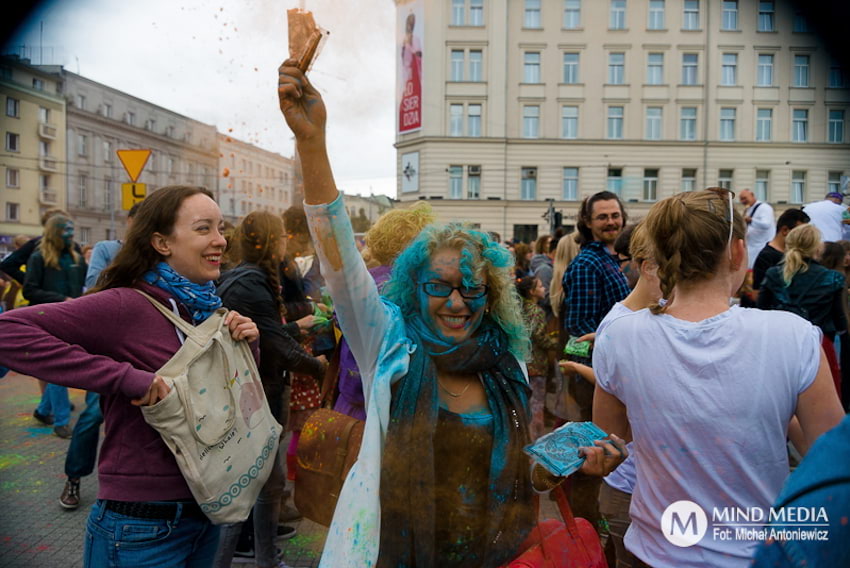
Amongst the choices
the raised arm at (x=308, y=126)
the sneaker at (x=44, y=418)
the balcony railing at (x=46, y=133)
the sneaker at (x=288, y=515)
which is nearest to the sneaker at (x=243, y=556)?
the sneaker at (x=288, y=515)

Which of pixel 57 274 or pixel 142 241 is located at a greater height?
pixel 142 241

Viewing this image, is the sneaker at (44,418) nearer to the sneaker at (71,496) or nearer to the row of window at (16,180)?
the sneaker at (71,496)

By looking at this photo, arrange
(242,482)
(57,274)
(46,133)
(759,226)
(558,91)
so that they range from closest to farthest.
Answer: (242,482)
(57,274)
(759,226)
(558,91)
(46,133)

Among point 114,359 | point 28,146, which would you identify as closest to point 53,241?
point 114,359

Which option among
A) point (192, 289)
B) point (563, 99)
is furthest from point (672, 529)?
point (563, 99)

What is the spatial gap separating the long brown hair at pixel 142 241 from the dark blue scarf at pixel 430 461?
93cm

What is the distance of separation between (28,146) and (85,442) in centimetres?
993

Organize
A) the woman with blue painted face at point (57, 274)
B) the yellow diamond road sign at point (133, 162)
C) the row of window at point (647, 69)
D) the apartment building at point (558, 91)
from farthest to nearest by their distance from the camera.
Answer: the woman with blue painted face at point (57, 274)
the yellow diamond road sign at point (133, 162)
the row of window at point (647, 69)
the apartment building at point (558, 91)

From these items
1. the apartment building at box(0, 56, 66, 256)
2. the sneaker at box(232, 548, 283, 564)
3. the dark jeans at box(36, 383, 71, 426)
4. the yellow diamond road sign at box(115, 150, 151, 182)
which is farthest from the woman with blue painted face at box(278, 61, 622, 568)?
the dark jeans at box(36, 383, 71, 426)

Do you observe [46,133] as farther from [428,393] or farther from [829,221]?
[829,221]

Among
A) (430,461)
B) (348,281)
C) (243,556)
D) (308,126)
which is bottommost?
(243,556)

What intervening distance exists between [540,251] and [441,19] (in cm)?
520

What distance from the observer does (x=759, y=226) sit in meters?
5.56

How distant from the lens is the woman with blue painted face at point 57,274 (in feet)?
15.6
